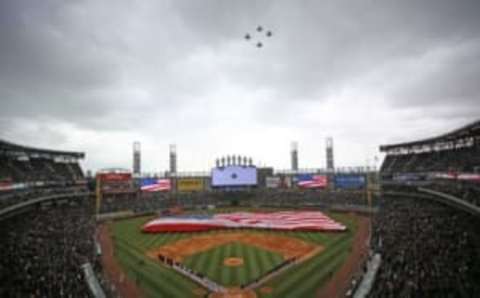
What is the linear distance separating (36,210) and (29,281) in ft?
99.3

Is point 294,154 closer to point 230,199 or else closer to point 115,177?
point 230,199

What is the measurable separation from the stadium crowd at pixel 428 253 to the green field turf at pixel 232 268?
487 cm

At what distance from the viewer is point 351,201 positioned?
6688 cm

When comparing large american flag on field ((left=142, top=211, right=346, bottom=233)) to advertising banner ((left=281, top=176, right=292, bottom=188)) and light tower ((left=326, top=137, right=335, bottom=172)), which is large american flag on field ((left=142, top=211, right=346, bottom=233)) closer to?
advertising banner ((left=281, top=176, right=292, bottom=188))

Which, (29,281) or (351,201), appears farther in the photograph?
(351,201)

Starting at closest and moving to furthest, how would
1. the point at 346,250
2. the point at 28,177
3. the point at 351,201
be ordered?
the point at 346,250
the point at 28,177
the point at 351,201

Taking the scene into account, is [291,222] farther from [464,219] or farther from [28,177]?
[28,177]

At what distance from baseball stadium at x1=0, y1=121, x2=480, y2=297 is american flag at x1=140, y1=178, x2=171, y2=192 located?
229 mm

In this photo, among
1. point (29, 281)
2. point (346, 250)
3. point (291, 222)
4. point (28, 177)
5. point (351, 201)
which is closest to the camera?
point (29, 281)

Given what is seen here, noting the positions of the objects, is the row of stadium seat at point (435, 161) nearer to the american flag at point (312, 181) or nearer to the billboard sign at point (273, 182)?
the american flag at point (312, 181)

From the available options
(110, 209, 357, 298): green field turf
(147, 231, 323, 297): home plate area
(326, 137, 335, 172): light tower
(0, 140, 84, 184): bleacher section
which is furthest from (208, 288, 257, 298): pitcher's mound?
(326, 137, 335, 172): light tower

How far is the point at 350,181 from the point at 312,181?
8.88 metres

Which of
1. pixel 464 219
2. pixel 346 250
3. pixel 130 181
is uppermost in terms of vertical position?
pixel 130 181

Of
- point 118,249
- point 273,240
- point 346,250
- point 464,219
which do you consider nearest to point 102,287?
point 118,249
